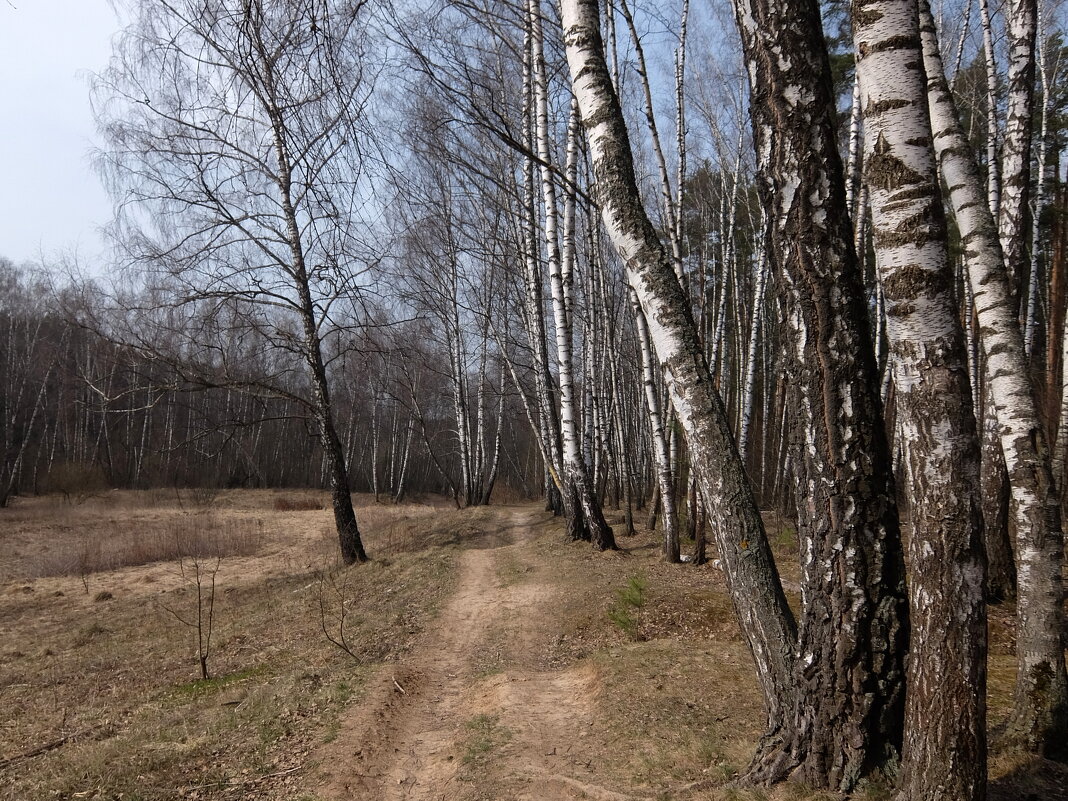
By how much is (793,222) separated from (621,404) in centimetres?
1587

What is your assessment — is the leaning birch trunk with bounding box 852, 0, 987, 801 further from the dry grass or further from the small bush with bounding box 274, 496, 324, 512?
the small bush with bounding box 274, 496, 324, 512

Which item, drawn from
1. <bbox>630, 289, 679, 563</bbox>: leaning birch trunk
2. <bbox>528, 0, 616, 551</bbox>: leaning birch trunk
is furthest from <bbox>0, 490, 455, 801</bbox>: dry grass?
<bbox>630, 289, 679, 563</bbox>: leaning birch trunk

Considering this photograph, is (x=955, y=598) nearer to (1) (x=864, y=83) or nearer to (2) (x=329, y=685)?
(1) (x=864, y=83)

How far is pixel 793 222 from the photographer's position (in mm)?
2738

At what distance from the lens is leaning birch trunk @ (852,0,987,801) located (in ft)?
7.37

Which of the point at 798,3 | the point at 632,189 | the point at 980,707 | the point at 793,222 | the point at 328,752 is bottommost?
the point at 328,752

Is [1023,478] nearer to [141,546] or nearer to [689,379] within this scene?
[689,379]

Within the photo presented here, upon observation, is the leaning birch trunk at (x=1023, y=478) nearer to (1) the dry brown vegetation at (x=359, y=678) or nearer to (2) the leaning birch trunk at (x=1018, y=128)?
(1) the dry brown vegetation at (x=359, y=678)

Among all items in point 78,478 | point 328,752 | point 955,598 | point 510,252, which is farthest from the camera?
point 78,478

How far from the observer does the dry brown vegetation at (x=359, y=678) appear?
389 centimetres

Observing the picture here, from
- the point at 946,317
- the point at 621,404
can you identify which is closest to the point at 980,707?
the point at 946,317

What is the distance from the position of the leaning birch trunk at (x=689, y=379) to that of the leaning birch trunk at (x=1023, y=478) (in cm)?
113

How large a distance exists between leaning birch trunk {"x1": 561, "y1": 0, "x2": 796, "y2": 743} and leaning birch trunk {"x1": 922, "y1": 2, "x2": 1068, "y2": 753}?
3.71 ft

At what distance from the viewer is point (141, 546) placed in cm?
1495
